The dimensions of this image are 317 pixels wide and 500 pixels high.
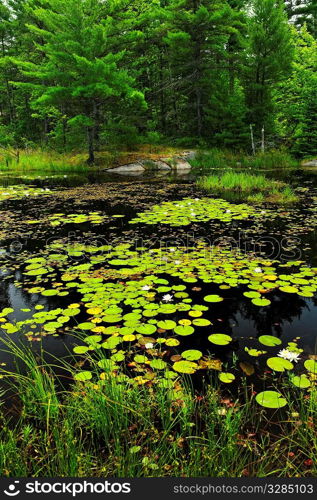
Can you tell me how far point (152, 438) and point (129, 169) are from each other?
1532cm

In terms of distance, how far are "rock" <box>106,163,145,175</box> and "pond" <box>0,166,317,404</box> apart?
9007mm

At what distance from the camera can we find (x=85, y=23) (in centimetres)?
1388

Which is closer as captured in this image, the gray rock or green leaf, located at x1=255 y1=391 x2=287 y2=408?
green leaf, located at x1=255 y1=391 x2=287 y2=408

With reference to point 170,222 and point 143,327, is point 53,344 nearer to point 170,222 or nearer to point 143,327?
point 143,327

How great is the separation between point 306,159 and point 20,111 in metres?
22.9

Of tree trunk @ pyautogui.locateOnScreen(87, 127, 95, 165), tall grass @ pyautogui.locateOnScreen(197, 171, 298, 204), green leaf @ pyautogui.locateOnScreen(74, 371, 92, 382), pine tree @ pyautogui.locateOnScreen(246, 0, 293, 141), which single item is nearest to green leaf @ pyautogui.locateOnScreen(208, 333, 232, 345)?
green leaf @ pyautogui.locateOnScreen(74, 371, 92, 382)

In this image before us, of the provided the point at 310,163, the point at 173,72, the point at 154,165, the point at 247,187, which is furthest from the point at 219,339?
the point at 173,72

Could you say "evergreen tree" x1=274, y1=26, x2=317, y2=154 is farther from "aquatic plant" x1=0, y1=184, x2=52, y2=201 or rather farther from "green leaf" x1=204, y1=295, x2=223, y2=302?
"green leaf" x1=204, y1=295, x2=223, y2=302

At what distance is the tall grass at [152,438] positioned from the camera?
136 centimetres

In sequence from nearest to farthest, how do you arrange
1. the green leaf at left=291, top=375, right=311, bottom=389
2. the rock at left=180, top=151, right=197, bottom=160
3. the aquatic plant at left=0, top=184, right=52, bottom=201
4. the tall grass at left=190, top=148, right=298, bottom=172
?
the green leaf at left=291, top=375, right=311, bottom=389 < the aquatic plant at left=0, top=184, right=52, bottom=201 < the tall grass at left=190, top=148, right=298, bottom=172 < the rock at left=180, top=151, right=197, bottom=160

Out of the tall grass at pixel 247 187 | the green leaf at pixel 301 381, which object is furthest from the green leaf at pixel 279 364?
the tall grass at pixel 247 187

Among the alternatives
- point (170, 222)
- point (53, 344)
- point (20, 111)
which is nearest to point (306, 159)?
point (170, 222)

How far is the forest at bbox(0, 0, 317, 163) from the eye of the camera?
13.9 meters

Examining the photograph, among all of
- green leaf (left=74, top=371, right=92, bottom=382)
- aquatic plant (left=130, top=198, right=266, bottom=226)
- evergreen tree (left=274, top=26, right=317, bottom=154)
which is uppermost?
evergreen tree (left=274, top=26, right=317, bottom=154)
